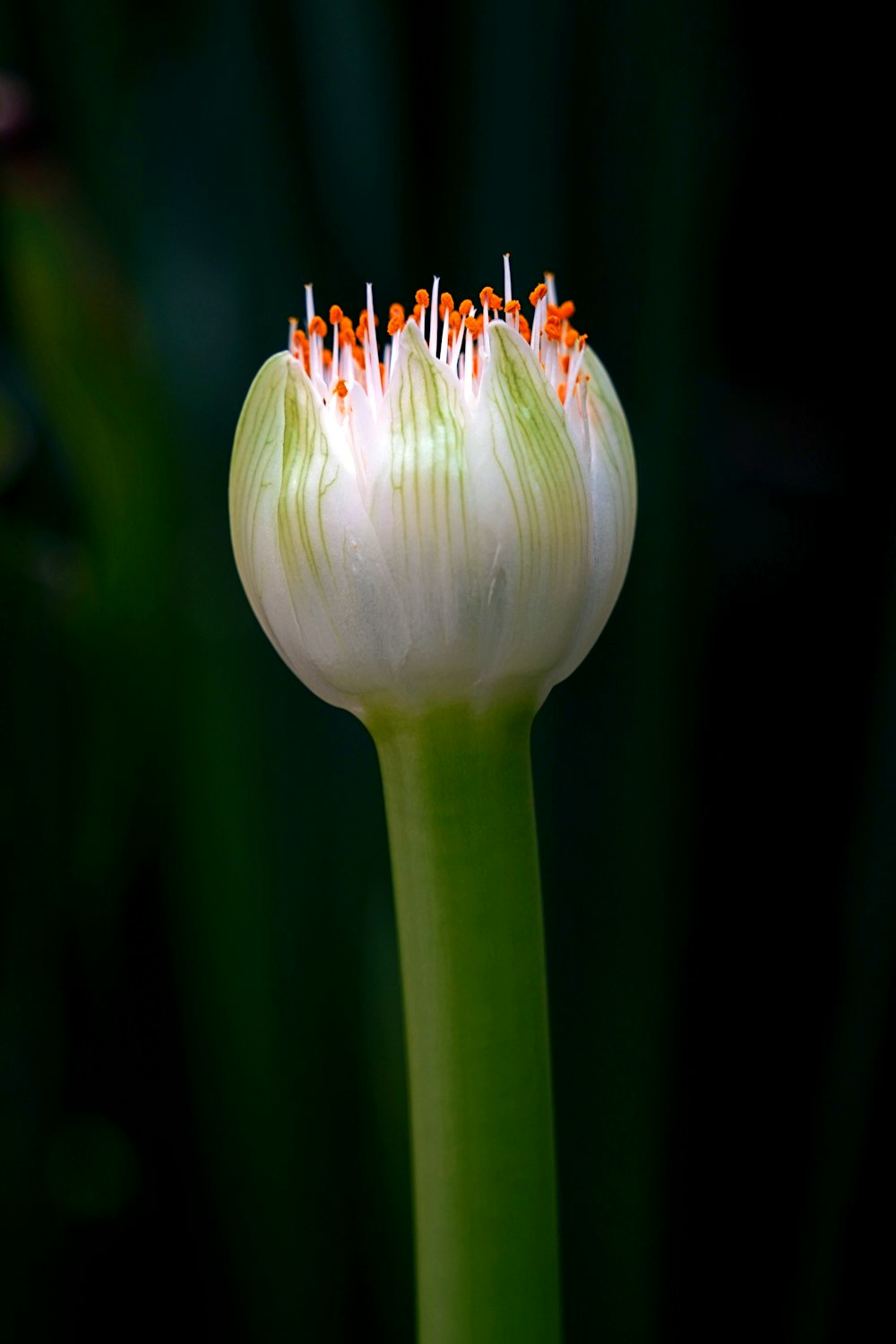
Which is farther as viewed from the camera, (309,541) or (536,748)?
(536,748)

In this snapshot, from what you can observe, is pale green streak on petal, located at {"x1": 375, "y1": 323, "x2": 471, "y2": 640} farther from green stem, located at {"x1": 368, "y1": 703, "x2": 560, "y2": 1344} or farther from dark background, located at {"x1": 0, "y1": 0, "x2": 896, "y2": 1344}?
dark background, located at {"x1": 0, "y1": 0, "x2": 896, "y2": 1344}

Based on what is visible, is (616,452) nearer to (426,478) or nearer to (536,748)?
(426,478)

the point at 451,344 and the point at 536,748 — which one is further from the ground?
the point at 451,344

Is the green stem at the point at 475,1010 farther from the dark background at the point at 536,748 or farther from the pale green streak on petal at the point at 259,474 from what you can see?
the dark background at the point at 536,748

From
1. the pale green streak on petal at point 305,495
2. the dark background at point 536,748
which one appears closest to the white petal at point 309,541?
the pale green streak on petal at point 305,495

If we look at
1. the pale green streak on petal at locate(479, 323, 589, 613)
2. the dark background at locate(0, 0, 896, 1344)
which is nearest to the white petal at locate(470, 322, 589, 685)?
the pale green streak on petal at locate(479, 323, 589, 613)

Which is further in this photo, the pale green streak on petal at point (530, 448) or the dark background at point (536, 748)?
the dark background at point (536, 748)

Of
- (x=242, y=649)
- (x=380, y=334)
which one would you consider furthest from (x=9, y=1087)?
(x=380, y=334)

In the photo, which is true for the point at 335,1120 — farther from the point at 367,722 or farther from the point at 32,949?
the point at 367,722

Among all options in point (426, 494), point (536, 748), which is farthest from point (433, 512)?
point (536, 748)
